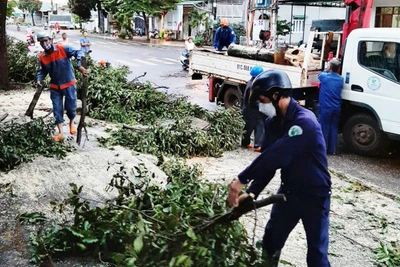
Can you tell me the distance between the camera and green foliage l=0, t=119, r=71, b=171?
19.9 ft

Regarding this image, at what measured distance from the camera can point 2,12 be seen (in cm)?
1241

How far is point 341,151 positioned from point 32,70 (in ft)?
30.1

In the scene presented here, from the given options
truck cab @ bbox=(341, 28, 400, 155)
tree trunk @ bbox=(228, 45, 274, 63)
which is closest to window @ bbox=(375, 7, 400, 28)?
tree trunk @ bbox=(228, 45, 274, 63)

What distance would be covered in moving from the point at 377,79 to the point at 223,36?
579 centimetres

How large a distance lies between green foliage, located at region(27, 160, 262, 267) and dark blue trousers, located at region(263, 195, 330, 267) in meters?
0.27

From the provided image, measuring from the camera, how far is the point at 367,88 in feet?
27.6

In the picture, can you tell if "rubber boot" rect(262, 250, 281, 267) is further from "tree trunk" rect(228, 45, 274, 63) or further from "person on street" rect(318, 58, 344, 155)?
"tree trunk" rect(228, 45, 274, 63)

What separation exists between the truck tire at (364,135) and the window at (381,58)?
84cm

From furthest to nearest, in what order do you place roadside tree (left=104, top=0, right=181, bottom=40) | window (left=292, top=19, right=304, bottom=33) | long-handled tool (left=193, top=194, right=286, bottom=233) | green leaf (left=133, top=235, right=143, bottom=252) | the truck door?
Result: roadside tree (left=104, top=0, right=181, bottom=40) < window (left=292, top=19, right=304, bottom=33) < the truck door < green leaf (left=133, top=235, right=143, bottom=252) < long-handled tool (left=193, top=194, right=286, bottom=233)

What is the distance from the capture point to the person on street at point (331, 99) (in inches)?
336

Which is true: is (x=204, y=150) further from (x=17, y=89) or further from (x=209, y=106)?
(x=17, y=89)

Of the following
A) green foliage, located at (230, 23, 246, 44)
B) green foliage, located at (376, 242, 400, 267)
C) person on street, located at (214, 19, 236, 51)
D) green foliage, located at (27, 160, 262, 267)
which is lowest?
green foliage, located at (376, 242, 400, 267)

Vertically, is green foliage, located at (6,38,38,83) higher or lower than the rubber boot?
higher

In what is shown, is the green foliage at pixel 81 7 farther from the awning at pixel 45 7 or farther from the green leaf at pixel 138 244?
the green leaf at pixel 138 244
